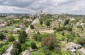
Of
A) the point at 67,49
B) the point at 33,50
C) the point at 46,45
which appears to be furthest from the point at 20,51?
the point at 67,49

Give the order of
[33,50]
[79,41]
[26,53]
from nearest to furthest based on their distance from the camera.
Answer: [26,53] < [33,50] < [79,41]

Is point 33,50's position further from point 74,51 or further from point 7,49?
point 74,51

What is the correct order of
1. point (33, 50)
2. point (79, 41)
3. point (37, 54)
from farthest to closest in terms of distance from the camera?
point (79, 41) → point (33, 50) → point (37, 54)

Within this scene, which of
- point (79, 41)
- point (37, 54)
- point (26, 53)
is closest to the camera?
point (26, 53)

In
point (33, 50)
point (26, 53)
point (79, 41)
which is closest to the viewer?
point (26, 53)

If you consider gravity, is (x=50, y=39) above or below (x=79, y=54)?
above

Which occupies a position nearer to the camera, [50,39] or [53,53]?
[53,53]

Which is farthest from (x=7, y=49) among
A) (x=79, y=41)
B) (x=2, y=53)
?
(x=79, y=41)

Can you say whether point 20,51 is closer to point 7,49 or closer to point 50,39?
point 7,49

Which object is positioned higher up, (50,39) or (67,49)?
(50,39)
